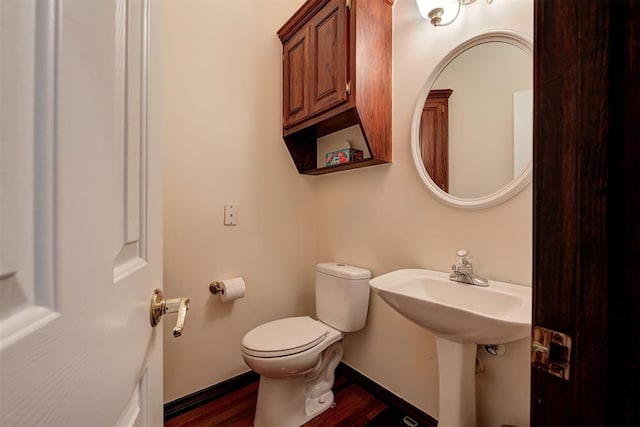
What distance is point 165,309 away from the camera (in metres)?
0.56

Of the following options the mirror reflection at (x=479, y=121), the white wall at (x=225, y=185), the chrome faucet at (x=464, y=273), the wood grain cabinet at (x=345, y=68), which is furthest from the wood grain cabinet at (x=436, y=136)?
the white wall at (x=225, y=185)

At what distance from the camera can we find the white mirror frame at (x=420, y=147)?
97cm

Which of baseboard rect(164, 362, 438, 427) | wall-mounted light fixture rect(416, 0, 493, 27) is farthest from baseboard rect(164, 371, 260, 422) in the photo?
wall-mounted light fixture rect(416, 0, 493, 27)

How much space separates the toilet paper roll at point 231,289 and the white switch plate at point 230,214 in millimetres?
339

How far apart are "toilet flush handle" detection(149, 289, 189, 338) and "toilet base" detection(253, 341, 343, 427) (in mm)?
900

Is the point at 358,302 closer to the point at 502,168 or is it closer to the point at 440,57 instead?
the point at 502,168

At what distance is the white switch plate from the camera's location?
1.55m

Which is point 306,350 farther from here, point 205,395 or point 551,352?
point 551,352

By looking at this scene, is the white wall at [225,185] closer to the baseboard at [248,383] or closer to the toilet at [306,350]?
the baseboard at [248,383]

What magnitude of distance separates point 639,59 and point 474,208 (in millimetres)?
888

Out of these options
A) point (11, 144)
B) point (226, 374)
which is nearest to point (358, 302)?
point (226, 374)

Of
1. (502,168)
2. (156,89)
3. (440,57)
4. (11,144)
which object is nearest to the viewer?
A: (11,144)

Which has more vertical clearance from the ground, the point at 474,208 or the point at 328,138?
the point at 328,138

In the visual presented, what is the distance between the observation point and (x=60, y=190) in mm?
239
